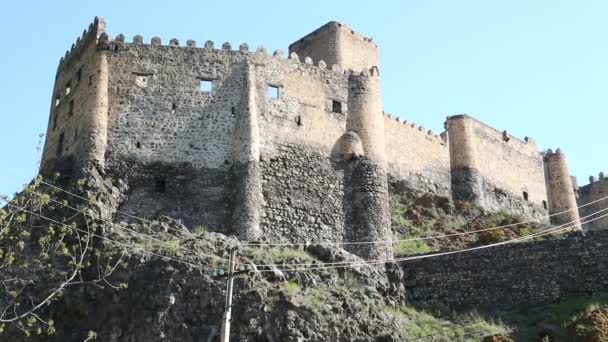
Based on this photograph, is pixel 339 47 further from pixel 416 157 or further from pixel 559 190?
pixel 559 190

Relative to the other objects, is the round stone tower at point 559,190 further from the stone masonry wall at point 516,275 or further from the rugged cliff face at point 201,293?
the rugged cliff face at point 201,293

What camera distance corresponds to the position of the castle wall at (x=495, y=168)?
4444 cm

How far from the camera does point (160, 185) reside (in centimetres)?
3322

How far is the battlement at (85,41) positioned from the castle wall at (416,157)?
13.6m

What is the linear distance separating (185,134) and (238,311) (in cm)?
997

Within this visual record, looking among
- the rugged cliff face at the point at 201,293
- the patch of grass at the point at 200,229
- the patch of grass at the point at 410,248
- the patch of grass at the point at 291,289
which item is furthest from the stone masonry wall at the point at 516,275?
the patch of grass at the point at 200,229

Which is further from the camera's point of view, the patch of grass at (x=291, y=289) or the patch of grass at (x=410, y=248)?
the patch of grass at (x=410, y=248)

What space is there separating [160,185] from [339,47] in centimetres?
1215

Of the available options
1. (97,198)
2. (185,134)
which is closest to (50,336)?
(97,198)

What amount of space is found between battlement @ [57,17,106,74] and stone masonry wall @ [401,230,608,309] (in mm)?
15685

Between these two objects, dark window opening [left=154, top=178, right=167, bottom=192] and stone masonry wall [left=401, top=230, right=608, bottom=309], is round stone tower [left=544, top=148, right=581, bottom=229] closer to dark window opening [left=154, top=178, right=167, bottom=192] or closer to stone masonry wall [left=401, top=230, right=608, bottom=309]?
stone masonry wall [left=401, top=230, right=608, bottom=309]

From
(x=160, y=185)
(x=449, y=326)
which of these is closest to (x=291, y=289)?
(x=449, y=326)

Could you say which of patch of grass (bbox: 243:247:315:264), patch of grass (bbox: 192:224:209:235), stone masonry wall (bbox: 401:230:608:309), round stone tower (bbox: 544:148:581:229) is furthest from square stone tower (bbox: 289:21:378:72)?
round stone tower (bbox: 544:148:581:229)

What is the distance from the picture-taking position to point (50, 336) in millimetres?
27094
